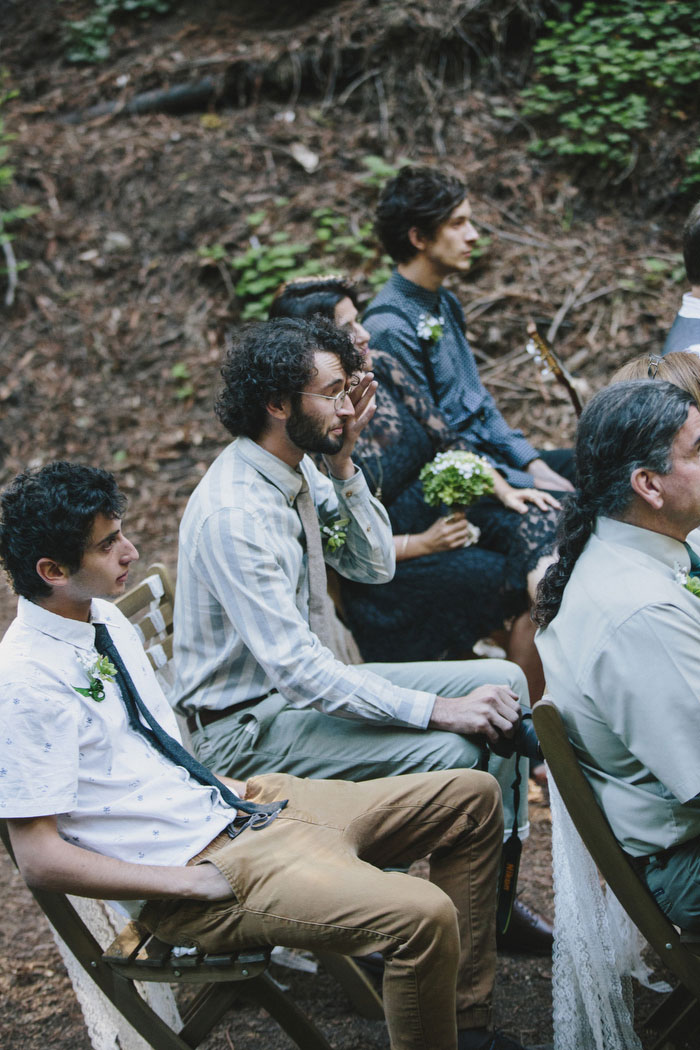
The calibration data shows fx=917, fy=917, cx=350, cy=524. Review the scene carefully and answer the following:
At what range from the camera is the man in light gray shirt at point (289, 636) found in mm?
2549

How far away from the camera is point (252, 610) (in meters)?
2.53

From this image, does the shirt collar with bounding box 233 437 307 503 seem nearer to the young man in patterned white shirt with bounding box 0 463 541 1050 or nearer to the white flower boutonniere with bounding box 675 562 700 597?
the young man in patterned white shirt with bounding box 0 463 541 1050

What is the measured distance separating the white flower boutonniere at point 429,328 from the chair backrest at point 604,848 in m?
2.39

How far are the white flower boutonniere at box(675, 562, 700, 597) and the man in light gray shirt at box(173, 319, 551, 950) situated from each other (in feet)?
1.98

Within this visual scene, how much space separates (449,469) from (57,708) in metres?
1.94

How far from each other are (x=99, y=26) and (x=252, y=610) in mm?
8097

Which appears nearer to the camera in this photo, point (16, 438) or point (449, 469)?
point (449, 469)

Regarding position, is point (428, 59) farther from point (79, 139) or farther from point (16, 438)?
point (16, 438)

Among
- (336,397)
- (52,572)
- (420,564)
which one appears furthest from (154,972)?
(420,564)

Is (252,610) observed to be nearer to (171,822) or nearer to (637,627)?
(171,822)

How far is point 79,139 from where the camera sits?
7910 millimetres

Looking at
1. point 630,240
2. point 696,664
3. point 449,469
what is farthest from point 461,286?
point 696,664

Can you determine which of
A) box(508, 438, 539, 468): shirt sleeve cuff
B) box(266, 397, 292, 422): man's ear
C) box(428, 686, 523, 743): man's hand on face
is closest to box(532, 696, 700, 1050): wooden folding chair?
box(428, 686, 523, 743): man's hand on face

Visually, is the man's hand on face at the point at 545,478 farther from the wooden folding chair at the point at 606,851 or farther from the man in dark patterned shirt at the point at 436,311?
the wooden folding chair at the point at 606,851
